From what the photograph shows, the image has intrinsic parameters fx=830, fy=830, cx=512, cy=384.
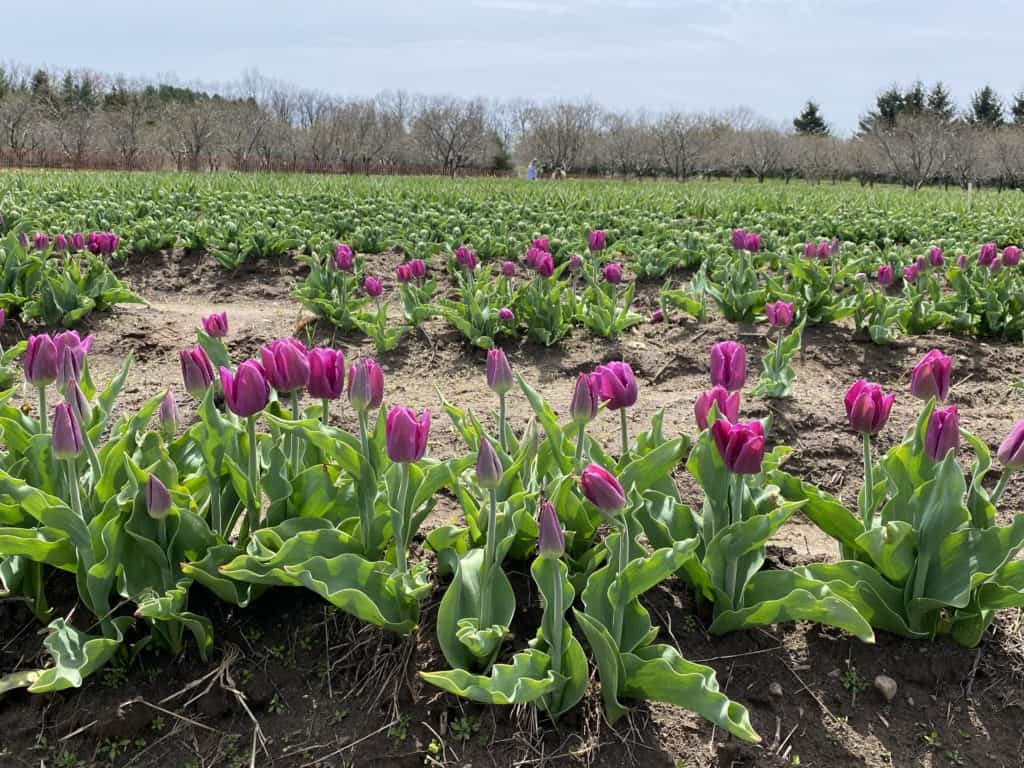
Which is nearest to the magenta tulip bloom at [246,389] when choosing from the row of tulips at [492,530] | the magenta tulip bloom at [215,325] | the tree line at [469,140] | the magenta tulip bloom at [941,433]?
the row of tulips at [492,530]

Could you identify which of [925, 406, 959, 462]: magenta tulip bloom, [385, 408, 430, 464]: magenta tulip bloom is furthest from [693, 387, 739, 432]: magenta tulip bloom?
[385, 408, 430, 464]: magenta tulip bloom

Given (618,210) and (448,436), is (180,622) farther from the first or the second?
(618,210)

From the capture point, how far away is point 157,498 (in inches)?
75.2

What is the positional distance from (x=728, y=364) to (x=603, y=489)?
0.81 m

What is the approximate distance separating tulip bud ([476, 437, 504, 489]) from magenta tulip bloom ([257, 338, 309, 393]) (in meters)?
0.56

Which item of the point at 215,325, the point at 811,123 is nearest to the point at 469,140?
the point at 811,123

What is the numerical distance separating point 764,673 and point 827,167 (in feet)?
233

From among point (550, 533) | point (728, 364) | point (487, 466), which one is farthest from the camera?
point (728, 364)

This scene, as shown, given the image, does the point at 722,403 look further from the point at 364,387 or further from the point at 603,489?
the point at 364,387

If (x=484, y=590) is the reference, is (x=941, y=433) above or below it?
above

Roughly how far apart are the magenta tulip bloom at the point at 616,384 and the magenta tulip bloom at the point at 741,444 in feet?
1.16

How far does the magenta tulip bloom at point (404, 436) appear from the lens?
1.79 m

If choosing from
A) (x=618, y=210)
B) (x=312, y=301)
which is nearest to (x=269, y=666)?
(x=312, y=301)

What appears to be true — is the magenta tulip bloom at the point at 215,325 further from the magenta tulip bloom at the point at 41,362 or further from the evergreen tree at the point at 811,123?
the evergreen tree at the point at 811,123
